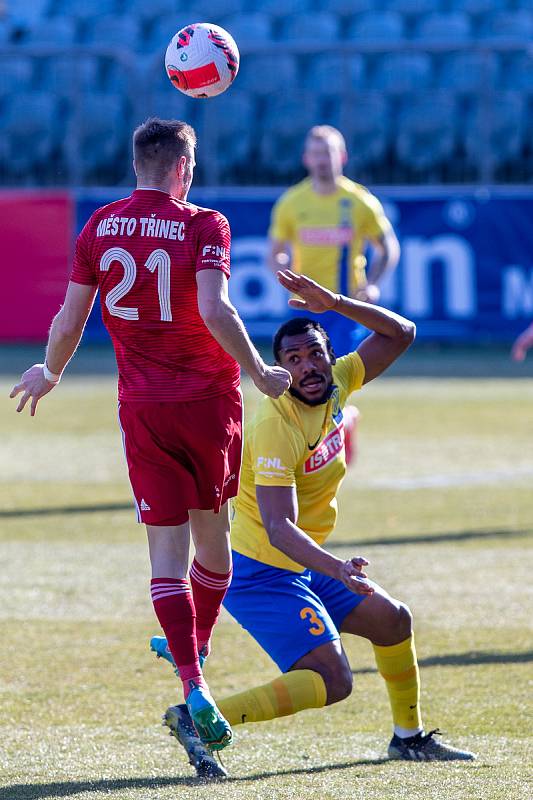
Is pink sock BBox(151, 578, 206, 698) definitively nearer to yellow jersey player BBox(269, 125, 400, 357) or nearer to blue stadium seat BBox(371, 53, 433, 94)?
yellow jersey player BBox(269, 125, 400, 357)

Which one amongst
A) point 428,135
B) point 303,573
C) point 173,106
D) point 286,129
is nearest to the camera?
point 303,573

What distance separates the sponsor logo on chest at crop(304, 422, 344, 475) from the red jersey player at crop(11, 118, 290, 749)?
0.96 feet

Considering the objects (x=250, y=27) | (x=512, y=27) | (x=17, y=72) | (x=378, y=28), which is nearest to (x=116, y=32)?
(x=250, y=27)

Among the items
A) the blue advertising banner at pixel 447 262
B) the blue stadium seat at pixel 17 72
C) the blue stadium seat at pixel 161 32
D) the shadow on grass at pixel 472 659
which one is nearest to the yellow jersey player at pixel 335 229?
the shadow on grass at pixel 472 659

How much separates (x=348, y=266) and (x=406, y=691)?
6.37 m

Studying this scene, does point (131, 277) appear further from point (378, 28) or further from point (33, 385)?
point (378, 28)

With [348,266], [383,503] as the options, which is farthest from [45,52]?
[383,503]

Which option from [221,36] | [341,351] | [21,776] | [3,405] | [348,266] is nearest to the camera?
[21,776]

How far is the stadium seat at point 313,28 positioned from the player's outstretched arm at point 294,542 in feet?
56.3

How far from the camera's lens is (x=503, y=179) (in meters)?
19.7

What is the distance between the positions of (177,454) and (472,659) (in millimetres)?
2124

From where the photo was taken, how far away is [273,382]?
4.59 metres

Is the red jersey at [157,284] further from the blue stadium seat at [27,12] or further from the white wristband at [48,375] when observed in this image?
the blue stadium seat at [27,12]

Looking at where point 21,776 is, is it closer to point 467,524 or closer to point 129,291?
point 129,291
